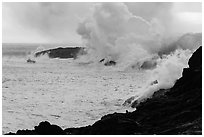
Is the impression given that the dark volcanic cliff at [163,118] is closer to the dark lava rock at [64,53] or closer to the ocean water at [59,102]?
the ocean water at [59,102]

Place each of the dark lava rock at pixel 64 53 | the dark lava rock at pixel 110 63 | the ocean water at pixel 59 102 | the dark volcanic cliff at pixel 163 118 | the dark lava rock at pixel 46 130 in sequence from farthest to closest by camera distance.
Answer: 1. the dark lava rock at pixel 64 53
2. the dark lava rock at pixel 110 63
3. the ocean water at pixel 59 102
4. the dark lava rock at pixel 46 130
5. the dark volcanic cliff at pixel 163 118

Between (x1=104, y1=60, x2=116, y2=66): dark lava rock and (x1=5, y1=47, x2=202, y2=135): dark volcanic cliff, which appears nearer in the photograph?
(x1=5, y1=47, x2=202, y2=135): dark volcanic cliff

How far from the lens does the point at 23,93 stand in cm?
2489

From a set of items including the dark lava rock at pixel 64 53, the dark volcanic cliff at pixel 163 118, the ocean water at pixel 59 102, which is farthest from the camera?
the dark lava rock at pixel 64 53

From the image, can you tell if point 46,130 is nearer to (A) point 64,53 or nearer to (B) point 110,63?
(B) point 110,63

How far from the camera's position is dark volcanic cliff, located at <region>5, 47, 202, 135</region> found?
1238cm

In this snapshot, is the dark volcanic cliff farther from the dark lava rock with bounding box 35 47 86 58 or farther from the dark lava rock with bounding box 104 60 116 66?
the dark lava rock with bounding box 35 47 86 58

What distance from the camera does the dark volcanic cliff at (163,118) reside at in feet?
40.6

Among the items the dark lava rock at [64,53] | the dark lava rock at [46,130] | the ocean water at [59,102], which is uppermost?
the dark lava rock at [64,53]

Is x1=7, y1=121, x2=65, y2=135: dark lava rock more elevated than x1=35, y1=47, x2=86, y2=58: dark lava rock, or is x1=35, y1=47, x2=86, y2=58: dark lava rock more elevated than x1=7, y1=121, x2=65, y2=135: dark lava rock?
x1=35, y1=47, x2=86, y2=58: dark lava rock

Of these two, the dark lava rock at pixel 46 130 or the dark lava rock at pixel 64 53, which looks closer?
the dark lava rock at pixel 46 130

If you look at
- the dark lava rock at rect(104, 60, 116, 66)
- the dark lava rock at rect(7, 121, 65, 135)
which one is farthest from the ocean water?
the dark lava rock at rect(104, 60, 116, 66)

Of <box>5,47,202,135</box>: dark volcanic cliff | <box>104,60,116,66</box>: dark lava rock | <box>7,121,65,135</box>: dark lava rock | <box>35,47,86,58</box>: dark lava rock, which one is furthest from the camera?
<box>35,47,86,58</box>: dark lava rock

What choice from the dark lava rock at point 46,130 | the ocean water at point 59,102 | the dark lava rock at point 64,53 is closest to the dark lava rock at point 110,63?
the dark lava rock at point 64,53
